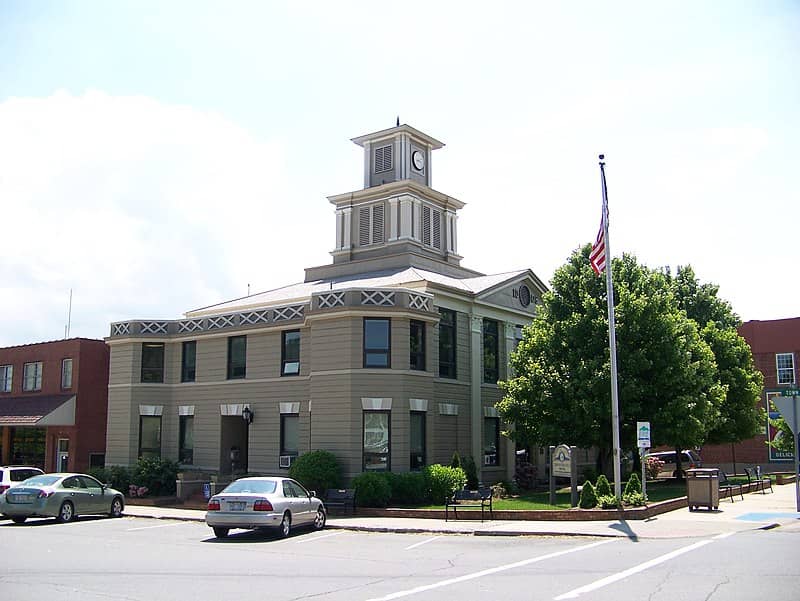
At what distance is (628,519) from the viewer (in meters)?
21.2

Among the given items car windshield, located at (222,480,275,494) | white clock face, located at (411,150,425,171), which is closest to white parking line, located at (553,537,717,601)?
car windshield, located at (222,480,275,494)

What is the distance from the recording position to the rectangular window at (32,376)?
134 feet

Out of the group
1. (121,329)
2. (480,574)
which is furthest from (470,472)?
(121,329)

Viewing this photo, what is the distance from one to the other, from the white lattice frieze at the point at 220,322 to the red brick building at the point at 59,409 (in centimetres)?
903

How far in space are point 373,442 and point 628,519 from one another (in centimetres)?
924

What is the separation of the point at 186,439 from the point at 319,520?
13955 millimetres

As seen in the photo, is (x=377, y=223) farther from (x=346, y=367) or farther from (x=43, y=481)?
(x=43, y=481)

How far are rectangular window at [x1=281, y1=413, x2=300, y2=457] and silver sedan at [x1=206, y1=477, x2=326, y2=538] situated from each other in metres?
9.41

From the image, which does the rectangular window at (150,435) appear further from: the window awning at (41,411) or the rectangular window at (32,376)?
the rectangular window at (32,376)

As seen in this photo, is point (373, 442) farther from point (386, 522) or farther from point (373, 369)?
point (386, 522)

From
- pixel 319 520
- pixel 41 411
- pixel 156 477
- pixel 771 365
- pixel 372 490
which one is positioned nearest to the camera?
pixel 319 520

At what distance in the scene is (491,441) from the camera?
33.4 meters

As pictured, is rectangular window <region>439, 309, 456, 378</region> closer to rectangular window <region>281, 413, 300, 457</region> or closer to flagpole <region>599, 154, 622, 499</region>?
rectangular window <region>281, 413, 300, 457</region>

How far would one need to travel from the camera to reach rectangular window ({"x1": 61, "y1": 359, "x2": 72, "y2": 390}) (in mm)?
39000
